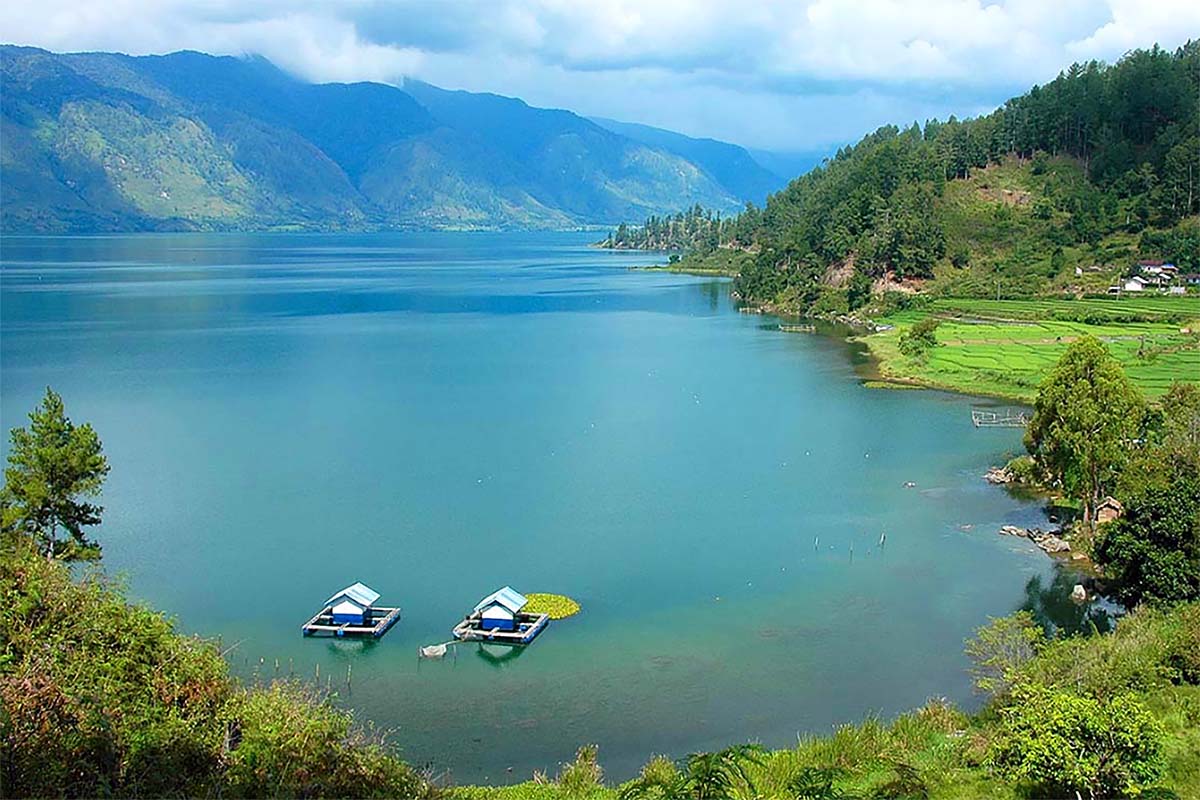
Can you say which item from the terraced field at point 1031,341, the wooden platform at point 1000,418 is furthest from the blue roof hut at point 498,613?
the terraced field at point 1031,341

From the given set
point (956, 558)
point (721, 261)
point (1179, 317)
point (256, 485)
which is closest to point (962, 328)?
point (1179, 317)

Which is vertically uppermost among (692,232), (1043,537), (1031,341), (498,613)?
(692,232)

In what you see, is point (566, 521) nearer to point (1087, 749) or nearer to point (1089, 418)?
point (1089, 418)

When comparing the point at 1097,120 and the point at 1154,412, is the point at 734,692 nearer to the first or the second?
the point at 1154,412

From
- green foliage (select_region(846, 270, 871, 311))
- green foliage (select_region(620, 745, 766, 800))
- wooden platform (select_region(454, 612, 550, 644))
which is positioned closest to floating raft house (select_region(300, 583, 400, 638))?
wooden platform (select_region(454, 612, 550, 644))

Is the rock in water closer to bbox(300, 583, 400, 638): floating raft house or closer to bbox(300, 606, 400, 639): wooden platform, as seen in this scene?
bbox(300, 606, 400, 639): wooden platform

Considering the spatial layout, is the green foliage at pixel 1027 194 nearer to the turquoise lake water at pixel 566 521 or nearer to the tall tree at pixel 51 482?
the turquoise lake water at pixel 566 521

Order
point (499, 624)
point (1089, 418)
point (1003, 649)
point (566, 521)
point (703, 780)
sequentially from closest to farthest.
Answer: point (703, 780) < point (1003, 649) < point (499, 624) < point (1089, 418) < point (566, 521)

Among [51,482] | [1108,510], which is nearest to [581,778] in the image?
[51,482]
